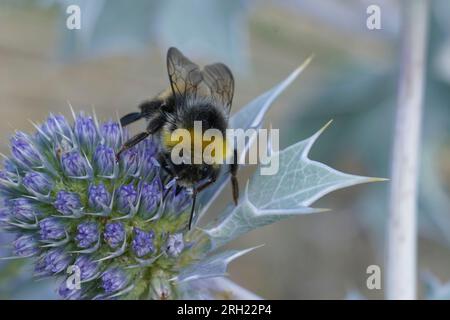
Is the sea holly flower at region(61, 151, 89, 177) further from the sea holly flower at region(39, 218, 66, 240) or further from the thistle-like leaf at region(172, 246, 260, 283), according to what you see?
the thistle-like leaf at region(172, 246, 260, 283)

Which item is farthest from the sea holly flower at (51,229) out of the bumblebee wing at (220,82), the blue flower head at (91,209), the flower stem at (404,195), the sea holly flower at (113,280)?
the flower stem at (404,195)

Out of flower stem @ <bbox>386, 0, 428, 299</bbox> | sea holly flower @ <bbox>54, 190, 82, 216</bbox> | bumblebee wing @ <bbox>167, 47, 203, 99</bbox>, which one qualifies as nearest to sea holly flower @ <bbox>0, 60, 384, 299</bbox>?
sea holly flower @ <bbox>54, 190, 82, 216</bbox>

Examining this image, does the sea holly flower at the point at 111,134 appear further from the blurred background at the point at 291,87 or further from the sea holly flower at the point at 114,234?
the blurred background at the point at 291,87

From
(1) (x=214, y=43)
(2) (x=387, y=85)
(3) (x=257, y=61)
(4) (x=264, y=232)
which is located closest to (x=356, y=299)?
(1) (x=214, y=43)

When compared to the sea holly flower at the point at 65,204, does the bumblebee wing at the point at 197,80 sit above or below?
above

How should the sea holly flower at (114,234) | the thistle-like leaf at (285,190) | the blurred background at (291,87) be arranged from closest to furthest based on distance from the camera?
the thistle-like leaf at (285,190) → the sea holly flower at (114,234) → the blurred background at (291,87)

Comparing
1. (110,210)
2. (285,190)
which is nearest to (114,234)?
(110,210)
